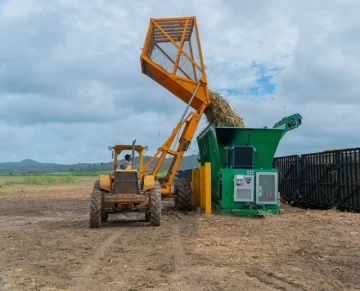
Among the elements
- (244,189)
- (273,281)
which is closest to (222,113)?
(244,189)

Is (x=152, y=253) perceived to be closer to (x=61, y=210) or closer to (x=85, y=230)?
(x=85, y=230)

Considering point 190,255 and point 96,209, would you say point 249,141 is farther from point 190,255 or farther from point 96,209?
point 190,255

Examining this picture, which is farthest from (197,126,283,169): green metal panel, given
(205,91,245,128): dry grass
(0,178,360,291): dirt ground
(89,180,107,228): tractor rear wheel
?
(89,180,107,228): tractor rear wheel

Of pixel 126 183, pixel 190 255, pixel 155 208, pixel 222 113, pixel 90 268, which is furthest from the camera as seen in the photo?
pixel 222 113

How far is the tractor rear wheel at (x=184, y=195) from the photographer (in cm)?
1634

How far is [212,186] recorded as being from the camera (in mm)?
16469

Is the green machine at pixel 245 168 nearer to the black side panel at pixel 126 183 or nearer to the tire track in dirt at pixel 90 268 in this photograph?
the black side panel at pixel 126 183

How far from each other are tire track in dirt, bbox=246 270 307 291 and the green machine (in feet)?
24.3

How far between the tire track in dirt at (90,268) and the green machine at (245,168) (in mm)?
5016

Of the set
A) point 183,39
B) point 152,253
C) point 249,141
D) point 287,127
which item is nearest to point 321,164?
point 287,127

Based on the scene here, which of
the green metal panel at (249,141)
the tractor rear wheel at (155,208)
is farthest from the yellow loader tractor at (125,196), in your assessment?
the green metal panel at (249,141)

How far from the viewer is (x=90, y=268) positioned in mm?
7531

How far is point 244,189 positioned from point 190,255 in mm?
6404

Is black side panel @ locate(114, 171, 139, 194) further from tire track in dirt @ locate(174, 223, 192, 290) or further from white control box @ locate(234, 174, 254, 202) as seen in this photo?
white control box @ locate(234, 174, 254, 202)
